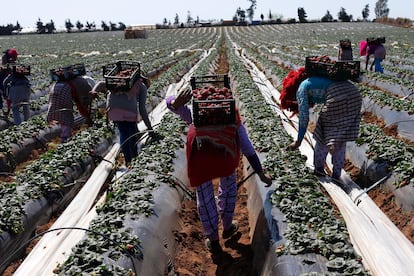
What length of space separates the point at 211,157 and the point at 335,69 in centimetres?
264

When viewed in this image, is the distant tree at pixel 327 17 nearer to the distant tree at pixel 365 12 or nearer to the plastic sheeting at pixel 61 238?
the distant tree at pixel 365 12

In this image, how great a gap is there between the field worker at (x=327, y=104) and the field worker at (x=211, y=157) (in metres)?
1.55

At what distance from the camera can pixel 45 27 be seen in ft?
364

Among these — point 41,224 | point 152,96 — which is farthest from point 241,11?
point 41,224

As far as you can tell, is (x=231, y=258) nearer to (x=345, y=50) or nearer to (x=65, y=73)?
(x=65, y=73)

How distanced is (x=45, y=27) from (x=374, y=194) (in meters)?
118

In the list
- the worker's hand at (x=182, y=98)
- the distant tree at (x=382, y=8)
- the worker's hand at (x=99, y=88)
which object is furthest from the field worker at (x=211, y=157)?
the distant tree at (x=382, y=8)

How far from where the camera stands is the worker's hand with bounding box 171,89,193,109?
4871mm

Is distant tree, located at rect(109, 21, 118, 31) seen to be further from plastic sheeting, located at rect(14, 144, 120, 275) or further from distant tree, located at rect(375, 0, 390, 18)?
plastic sheeting, located at rect(14, 144, 120, 275)

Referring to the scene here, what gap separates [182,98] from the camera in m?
4.87

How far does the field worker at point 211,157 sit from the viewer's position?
4.82 m

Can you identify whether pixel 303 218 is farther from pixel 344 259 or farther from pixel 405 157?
pixel 405 157

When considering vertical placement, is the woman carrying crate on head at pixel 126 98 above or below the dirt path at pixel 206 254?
above

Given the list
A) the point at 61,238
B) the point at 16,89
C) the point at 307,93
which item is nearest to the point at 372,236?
the point at 307,93
